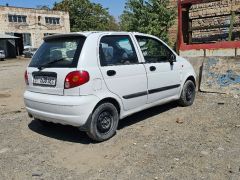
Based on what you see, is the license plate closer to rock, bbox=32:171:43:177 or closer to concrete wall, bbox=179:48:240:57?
rock, bbox=32:171:43:177

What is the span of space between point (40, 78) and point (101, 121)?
1213mm

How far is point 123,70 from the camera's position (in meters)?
5.62

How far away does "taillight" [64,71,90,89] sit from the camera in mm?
4969

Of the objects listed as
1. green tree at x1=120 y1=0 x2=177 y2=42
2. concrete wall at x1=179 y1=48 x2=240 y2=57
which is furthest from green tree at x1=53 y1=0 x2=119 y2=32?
concrete wall at x1=179 y1=48 x2=240 y2=57

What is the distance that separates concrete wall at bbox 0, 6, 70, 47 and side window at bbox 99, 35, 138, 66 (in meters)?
44.3

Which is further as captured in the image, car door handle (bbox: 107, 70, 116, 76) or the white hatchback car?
car door handle (bbox: 107, 70, 116, 76)

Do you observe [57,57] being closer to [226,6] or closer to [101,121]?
[101,121]

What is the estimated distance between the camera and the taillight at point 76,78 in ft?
16.3

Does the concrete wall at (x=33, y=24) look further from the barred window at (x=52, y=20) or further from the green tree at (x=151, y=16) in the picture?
the green tree at (x=151, y=16)

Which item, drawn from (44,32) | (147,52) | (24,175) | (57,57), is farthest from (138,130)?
(44,32)

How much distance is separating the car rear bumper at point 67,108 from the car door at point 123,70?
0.52 metres

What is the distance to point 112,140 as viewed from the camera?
18.0 ft

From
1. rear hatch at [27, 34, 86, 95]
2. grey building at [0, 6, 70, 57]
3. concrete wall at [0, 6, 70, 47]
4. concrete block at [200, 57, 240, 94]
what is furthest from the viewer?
concrete wall at [0, 6, 70, 47]

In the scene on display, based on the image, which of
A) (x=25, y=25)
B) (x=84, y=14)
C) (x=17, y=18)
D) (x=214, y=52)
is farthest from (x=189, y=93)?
(x=84, y=14)
